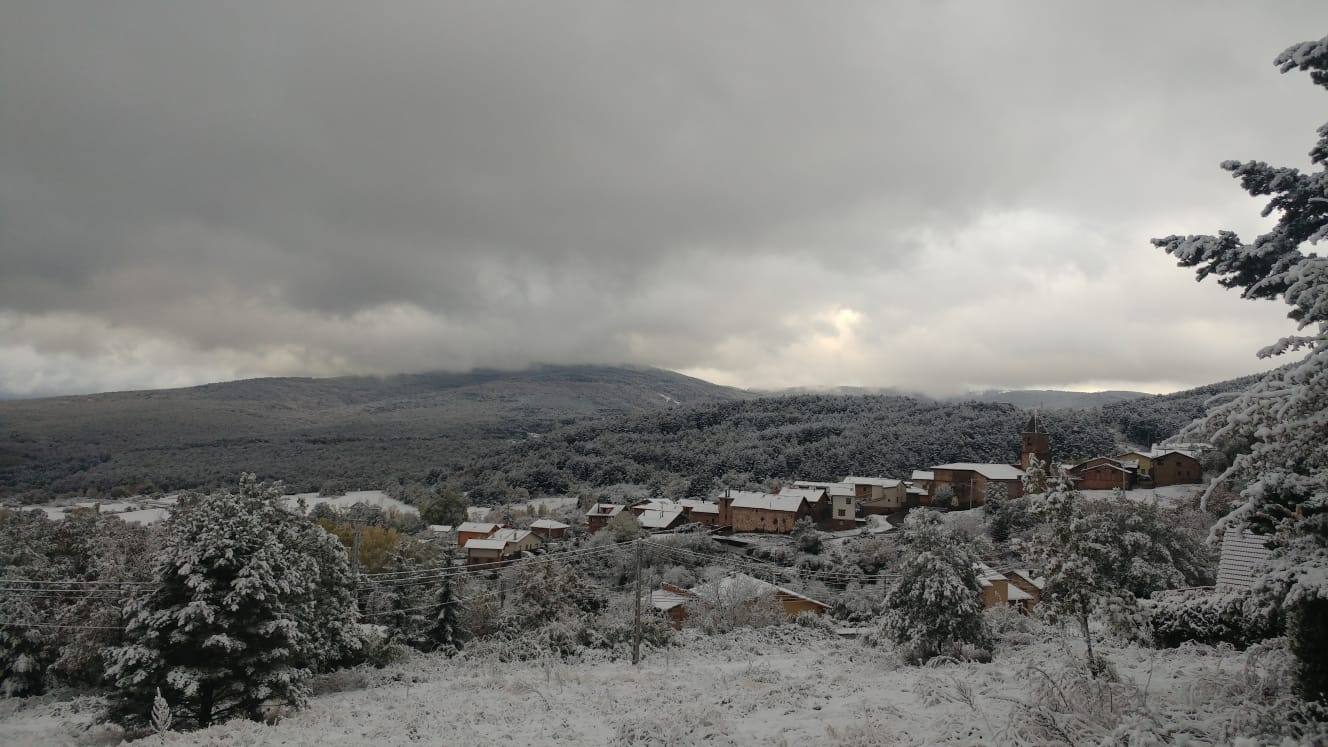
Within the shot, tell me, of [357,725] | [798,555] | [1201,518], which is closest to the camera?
[357,725]

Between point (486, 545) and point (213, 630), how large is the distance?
157ft

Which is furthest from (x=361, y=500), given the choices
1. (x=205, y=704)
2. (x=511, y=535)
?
(x=205, y=704)

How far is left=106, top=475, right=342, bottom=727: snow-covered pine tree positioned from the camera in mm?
17172

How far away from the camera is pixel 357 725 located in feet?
47.6

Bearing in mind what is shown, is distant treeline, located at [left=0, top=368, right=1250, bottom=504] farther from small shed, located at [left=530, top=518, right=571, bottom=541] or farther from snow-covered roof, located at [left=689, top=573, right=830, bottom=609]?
snow-covered roof, located at [left=689, top=573, right=830, bottom=609]

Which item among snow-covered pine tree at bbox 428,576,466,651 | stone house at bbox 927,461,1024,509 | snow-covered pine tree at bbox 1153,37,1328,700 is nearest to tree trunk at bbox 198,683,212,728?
snow-covered pine tree at bbox 428,576,466,651

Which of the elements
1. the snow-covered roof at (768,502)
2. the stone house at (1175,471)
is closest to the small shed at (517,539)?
the snow-covered roof at (768,502)

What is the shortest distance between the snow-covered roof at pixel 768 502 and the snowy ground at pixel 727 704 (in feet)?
167

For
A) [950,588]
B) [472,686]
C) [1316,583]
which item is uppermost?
[1316,583]

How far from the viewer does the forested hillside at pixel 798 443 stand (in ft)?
314

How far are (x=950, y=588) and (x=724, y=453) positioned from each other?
9419cm

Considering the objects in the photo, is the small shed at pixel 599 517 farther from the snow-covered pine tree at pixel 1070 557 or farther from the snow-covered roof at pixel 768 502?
the snow-covered pine tree at pixel 1070 557

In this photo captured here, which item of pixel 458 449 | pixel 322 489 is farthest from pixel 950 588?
pixel 458 449

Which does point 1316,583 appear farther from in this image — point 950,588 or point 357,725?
point 357,725
